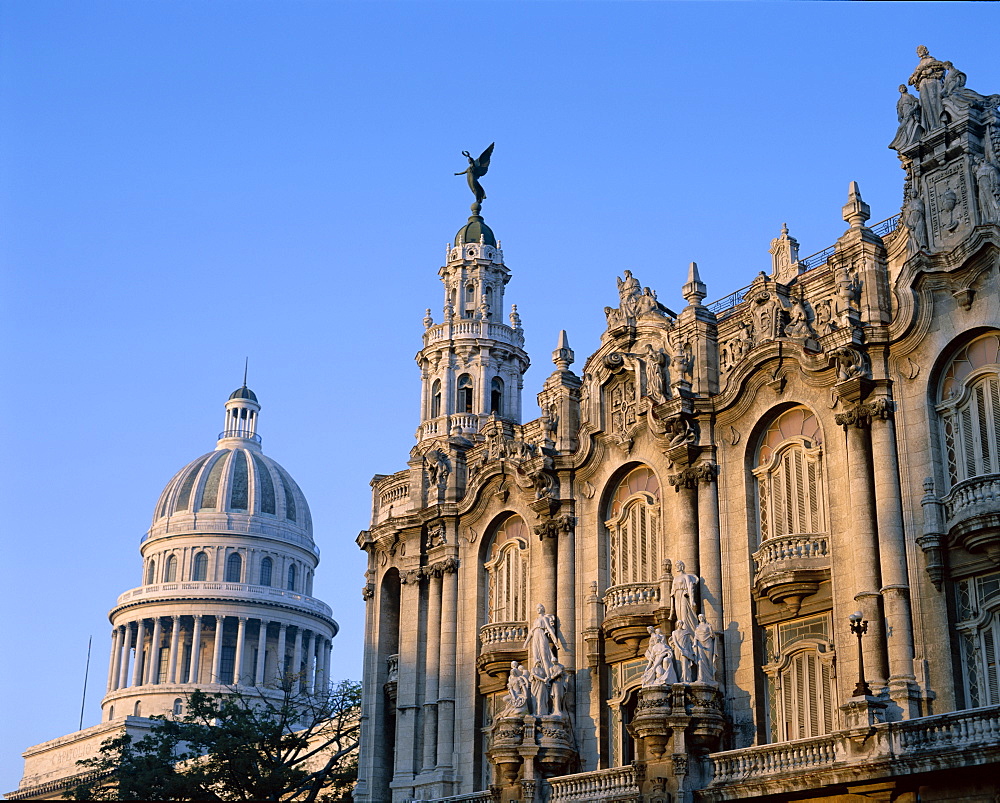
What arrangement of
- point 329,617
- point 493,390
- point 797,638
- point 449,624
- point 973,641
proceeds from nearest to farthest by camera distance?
point 973,641
point 797,638
point 449,624
point 493,390
point 329,617

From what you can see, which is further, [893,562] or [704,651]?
[704,651]

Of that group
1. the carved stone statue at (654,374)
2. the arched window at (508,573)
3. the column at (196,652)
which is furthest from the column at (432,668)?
the column at (196,652)

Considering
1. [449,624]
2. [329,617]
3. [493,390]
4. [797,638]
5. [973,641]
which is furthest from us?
[329,617]

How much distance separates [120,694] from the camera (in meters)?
113

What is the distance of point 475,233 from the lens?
59.7 metres

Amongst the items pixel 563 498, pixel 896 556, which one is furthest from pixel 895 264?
pixel 563 498

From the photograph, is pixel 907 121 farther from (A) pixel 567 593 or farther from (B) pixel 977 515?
(A) pixel 567 593

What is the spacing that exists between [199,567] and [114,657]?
11067 millimetres

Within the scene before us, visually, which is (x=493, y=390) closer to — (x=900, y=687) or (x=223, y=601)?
(x=900, y=687)

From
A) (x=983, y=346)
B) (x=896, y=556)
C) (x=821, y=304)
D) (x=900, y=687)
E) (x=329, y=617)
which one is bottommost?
(x=900, y=687)

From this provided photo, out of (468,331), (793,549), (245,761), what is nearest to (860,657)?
(793,549)

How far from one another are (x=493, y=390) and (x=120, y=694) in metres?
68.0

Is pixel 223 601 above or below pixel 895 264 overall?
above

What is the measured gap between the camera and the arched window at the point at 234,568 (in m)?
117
